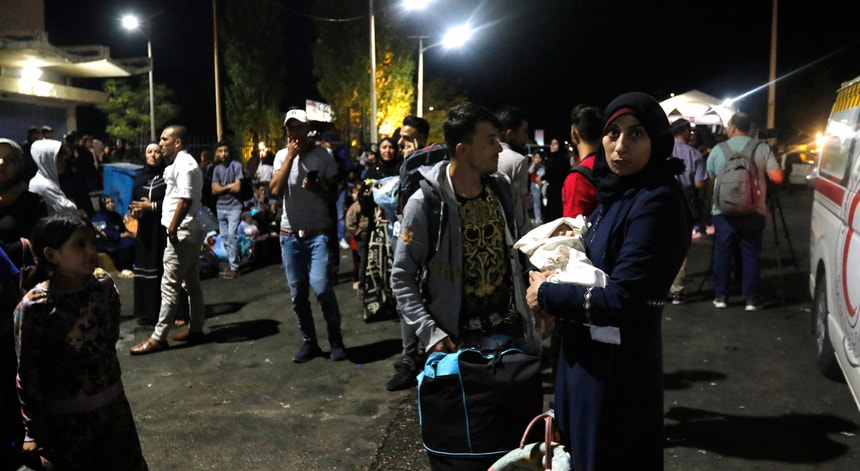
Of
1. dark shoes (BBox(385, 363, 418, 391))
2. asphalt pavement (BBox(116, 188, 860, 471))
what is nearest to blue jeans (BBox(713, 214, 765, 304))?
asphalt pavement (BBox(116, 188, 860, 471))

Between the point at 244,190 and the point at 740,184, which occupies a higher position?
the point at 740,184

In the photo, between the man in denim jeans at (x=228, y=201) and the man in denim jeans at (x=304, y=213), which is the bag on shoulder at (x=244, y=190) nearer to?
the man in denim jeans at (x=228, y=201)

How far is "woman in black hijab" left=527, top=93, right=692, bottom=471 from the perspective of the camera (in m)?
2.61

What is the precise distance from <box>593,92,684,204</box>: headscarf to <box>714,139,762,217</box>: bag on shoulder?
591 cm

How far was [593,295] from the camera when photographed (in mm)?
2631

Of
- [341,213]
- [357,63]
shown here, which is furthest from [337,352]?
[357,63]

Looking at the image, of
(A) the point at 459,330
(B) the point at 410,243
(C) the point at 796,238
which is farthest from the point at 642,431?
(C) the point at 796,238

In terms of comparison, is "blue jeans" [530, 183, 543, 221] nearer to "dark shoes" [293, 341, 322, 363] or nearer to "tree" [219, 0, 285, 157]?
"dark shoes" [293, 341, 322, 363]

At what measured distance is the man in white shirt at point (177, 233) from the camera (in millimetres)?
7598

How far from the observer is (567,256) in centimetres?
279

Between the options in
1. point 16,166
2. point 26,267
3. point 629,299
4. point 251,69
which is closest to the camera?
point 629,299

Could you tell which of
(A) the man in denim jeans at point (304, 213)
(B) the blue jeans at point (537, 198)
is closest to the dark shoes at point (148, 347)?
(A) the man in denim jeans at point (304, 213)

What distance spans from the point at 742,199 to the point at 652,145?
605cm

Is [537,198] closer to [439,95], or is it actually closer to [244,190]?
[244,190]
